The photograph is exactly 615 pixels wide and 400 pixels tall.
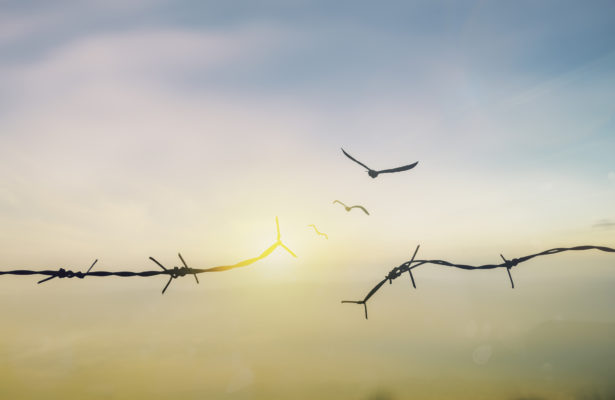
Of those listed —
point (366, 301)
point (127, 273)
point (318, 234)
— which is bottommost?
point (366, 301)

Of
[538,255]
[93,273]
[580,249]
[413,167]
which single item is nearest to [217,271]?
[93,273]

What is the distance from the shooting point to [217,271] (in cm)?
329

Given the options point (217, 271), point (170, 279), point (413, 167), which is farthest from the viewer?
point (170, 279)

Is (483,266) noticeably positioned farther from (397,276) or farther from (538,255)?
(397,276)

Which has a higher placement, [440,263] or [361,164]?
[361,164]

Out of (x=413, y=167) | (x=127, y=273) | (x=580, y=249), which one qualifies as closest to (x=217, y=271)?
(x=127, y=273)

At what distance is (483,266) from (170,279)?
3.30 metres

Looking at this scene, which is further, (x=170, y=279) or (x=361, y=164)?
(x=170, y=279)

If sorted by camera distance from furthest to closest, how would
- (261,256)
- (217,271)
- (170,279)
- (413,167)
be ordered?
(170,279)
(217,271)
(261,256)
(413,167)

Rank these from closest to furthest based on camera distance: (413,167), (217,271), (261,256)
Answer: (413,167)
(261,256)
(217,271)

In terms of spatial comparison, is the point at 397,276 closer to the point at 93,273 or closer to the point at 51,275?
the point at 93,273

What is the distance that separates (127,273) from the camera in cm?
332

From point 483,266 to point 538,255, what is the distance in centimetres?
68

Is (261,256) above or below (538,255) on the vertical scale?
above
